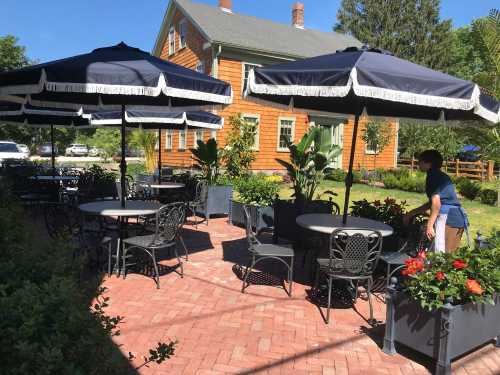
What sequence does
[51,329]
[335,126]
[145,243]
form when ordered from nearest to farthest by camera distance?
[51,329]
[145,243]
[335,126]

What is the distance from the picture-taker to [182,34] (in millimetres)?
23469

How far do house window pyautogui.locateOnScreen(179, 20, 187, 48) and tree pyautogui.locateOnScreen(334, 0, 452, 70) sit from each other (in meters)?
24.2

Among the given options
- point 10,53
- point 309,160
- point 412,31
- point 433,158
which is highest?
point 412,31

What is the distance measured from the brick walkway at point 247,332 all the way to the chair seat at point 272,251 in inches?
20.6

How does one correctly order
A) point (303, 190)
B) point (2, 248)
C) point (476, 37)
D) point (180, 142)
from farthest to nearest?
point (180, 142), point (476, 37), point (303, 190), point (2, 248)

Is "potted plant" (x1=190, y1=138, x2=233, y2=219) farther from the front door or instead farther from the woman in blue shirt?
the front door

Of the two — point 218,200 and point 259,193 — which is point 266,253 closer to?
point 259,193

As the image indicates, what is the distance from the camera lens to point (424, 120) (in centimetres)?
674

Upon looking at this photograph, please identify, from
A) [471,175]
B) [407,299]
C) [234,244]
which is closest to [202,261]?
[234,244]

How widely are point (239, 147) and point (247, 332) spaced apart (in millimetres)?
12485

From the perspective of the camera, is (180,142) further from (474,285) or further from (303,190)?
(474,285)

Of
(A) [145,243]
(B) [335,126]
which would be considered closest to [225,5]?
(B) [335,126]

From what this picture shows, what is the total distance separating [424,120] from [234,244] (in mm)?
3940

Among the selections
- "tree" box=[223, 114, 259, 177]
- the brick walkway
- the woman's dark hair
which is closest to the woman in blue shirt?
the woman's dark hair
